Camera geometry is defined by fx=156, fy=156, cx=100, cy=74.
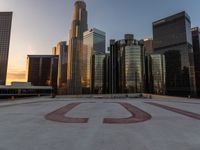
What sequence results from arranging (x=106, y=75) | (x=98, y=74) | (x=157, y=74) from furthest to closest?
(x=98, y=74) < (x=106, y=75) < (x=157, y=74)

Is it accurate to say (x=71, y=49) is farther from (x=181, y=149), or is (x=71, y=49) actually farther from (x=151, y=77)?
(x=181, y=149)

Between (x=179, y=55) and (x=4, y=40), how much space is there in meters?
184

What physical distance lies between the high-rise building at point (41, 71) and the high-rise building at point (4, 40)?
A: 24458 millimetres

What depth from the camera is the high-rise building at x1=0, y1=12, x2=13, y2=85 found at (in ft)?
542

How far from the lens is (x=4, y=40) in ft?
577

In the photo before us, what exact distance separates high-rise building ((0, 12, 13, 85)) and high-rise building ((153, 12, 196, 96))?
6467 inches

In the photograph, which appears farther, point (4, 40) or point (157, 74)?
Result: point (4, 40)

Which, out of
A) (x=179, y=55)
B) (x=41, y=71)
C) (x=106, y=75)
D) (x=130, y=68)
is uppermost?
(x=179, y=55)

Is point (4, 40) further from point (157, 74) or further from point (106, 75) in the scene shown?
point (157, 74)

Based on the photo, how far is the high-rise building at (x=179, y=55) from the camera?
5187 inches

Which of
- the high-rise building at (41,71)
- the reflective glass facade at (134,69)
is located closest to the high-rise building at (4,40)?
the high-rise building at (41,71)

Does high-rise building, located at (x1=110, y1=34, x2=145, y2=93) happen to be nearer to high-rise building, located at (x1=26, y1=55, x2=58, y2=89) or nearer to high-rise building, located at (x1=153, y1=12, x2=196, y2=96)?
high-rise building, located at (x1=153, y1=12, x2=196, y2=96)

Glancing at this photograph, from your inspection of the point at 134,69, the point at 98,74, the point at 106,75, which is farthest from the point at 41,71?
the point at 134,69

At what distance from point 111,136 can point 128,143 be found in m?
0.90
